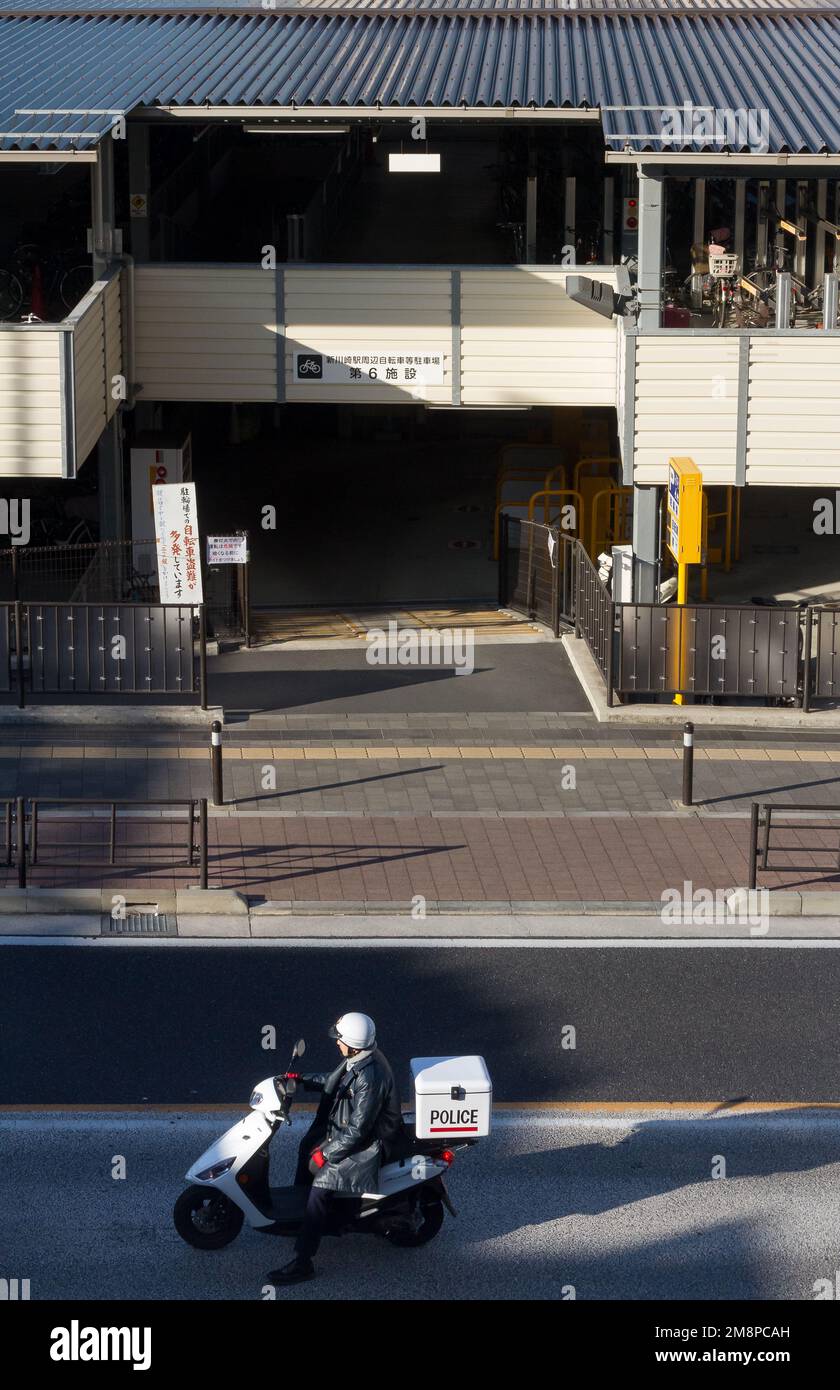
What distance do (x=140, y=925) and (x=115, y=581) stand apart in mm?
9292

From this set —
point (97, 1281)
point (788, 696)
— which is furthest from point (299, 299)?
point (97, 1281)

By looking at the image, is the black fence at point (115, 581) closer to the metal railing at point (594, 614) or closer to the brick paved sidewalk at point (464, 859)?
the metal railing at point (594, 614)

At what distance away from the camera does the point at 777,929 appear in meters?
14.9

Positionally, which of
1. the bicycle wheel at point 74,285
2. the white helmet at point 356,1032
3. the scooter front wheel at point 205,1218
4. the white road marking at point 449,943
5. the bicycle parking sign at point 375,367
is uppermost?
the bicycle wheel at point 74,285

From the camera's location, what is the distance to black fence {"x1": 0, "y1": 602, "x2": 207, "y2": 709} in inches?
773

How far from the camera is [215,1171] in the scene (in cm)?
1028

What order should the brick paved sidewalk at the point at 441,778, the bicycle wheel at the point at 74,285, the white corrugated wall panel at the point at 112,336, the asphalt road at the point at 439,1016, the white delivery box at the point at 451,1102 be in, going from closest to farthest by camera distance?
the white delivery box at the point at 451,1102
the asphalt road at the point at 439,1016
the brick paved sidewalk at the point at 441,778
the white corrugated wall panel at the point at 112,336
the bicycle wheel at the point at 74,285

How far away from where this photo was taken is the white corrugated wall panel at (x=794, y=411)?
20.6 meters

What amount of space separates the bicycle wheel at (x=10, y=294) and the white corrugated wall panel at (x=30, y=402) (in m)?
3.35

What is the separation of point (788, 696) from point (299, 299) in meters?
8.21

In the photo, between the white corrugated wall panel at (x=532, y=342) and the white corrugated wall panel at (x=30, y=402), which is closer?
the white corrugated wall panel at (x=30, y=402)

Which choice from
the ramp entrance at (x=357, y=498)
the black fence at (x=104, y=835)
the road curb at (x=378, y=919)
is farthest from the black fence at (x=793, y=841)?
the ramp entrance at (x=357, y=498)

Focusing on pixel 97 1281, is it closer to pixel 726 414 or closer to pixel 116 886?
pixel 116 886

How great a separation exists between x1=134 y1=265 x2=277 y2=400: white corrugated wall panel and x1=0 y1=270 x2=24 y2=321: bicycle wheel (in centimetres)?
162
